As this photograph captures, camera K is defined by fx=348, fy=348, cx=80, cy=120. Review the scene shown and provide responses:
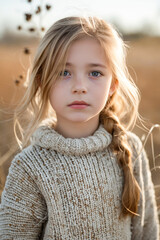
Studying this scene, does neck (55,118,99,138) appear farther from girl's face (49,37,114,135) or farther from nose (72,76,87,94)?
nose (72,76,87,94)

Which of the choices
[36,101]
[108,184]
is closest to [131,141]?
[108,184]

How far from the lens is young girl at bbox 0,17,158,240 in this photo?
1516 mm

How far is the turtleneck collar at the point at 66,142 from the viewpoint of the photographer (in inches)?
60.8

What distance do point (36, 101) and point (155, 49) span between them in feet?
15.2

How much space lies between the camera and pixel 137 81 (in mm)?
4891

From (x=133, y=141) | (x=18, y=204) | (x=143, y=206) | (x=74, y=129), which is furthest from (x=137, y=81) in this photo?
(x=18, y=204)

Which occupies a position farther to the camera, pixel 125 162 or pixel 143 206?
pixel 143 206

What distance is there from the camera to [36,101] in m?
1.69

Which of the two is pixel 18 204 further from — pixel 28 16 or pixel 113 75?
pixel 28 16

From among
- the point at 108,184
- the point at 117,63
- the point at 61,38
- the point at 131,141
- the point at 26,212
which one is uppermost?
the point at 61,38

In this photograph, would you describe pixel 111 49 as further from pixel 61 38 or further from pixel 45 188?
pixel 45 188

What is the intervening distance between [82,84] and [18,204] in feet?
1.98

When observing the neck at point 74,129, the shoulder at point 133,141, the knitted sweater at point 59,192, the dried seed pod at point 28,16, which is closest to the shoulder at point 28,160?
the knitted sweater at point 59,192

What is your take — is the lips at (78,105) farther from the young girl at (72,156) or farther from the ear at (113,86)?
the ear at (113,86)
